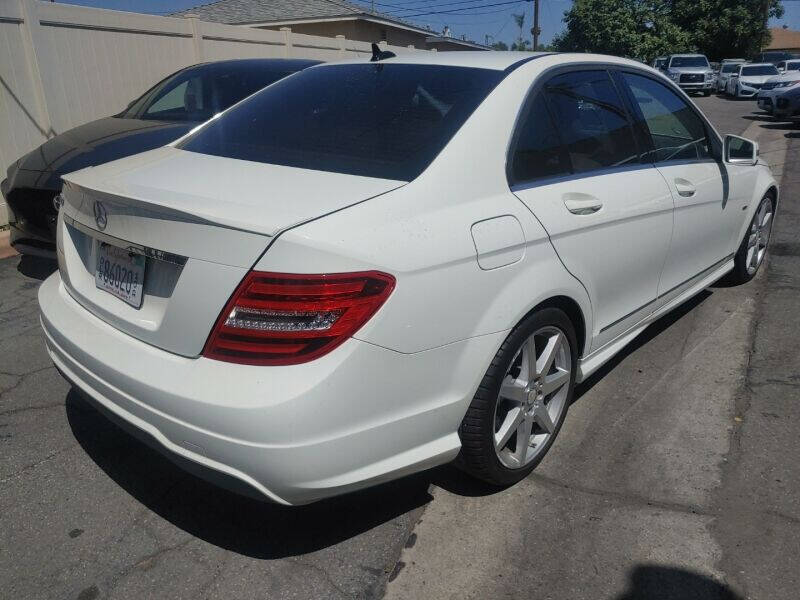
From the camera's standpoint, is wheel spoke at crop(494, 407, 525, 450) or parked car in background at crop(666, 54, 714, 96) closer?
wheel spoke at crop(494, 407, 525, 450)

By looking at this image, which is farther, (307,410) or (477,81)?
(477,81)

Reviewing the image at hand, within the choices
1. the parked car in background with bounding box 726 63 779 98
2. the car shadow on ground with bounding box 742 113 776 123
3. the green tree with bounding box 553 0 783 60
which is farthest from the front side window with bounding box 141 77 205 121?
the green tree with bounding box 553 0 783 60

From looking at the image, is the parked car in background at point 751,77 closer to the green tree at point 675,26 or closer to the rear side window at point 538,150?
the green tree at point 675,26

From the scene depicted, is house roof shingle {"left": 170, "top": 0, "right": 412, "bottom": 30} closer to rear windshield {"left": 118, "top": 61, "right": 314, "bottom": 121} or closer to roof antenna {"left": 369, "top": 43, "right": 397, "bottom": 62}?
rear windshield {"left": 118, "top": 61, "right": 314, "bottom": 121}

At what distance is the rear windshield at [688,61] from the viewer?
31.1m

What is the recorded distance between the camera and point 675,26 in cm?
4041

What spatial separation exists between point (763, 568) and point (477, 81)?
2090 mm

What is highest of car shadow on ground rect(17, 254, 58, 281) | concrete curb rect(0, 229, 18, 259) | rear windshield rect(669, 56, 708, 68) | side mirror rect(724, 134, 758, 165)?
rear windshield rect(669, 56, 708, 68)

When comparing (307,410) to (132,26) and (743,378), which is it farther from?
(132,26)

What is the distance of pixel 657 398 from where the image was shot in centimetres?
358

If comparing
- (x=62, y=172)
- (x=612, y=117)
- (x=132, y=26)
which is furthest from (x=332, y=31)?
(x=612, y=117)

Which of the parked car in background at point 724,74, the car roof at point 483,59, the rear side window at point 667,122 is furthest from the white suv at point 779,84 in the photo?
the car roof at point 483,59

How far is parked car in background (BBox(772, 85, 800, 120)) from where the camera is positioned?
55.7 feet

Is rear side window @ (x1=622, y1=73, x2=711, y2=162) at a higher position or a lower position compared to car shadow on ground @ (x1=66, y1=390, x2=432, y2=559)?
higher
